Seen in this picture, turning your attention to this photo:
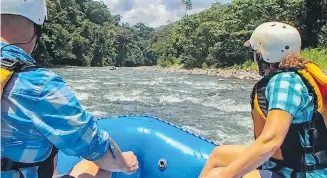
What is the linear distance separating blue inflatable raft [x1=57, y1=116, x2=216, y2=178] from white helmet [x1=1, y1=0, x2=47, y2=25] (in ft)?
4.16

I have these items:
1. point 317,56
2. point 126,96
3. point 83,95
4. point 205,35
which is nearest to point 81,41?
point 205,35

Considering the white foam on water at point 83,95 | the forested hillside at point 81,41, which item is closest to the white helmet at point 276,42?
the white foam on water at point 83,95

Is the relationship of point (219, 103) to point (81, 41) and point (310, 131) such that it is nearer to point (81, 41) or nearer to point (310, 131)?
point (310, 131)

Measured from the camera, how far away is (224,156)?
75.0 inches

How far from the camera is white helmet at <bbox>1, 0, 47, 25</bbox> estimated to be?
1109 millimetres

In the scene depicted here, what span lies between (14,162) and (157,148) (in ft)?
4.54

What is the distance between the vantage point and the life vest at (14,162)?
1051 millimetres

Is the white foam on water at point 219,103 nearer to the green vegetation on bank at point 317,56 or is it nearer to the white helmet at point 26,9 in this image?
the green vegetation on bank at point 317,56

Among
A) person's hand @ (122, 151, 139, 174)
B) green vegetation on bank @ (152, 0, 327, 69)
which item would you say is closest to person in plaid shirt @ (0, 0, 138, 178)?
person's hand @ (122, 151, 139, 174)

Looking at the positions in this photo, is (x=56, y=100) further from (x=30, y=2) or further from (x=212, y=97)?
(x=212, y=97)

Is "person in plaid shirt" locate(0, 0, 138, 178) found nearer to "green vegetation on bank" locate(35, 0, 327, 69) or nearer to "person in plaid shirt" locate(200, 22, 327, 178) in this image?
"person in plaid shirt" locate(200, 22, 327, 178)

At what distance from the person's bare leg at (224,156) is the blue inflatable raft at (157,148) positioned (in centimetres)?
36

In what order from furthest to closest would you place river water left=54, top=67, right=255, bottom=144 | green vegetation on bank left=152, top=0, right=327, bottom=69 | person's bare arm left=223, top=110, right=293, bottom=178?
green vegetation on bank left=152, top=0, right=327, bottom=69 → river water left=54, top=67, right=255, bottom=144 → person's bare arm left=223, top=110, right=293, bottom=178

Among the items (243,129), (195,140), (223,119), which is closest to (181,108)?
(223,119)
